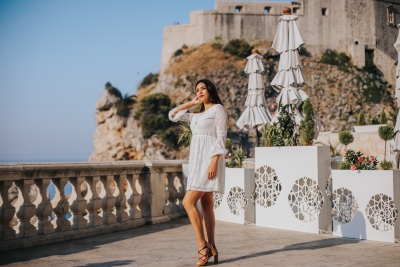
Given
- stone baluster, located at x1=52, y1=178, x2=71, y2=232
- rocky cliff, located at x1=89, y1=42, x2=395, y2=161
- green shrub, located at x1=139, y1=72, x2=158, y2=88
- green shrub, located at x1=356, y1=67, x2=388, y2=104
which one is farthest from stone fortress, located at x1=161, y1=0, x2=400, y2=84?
stone baluster, located at x1=52, y1=178, x2=71, y2=232

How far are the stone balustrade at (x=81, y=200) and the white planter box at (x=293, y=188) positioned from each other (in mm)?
1569

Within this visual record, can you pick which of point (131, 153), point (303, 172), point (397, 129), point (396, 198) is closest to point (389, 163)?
point (396, 198)

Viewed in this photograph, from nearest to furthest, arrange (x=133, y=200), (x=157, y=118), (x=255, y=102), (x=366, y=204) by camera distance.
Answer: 1. (x=366, y=204)
2. (x=133, y=200)
3. (x=255, y=102)
4. (x=157, y=118)

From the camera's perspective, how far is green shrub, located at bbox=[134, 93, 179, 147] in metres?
49.6

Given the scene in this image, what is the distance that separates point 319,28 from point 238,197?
51.1 metres

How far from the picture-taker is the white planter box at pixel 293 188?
7020 millimetres

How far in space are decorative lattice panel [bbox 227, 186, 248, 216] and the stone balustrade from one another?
40.2 inches

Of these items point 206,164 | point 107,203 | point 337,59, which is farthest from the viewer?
point 337,59

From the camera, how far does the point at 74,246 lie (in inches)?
236

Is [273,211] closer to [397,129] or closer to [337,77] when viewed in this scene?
[397,129]

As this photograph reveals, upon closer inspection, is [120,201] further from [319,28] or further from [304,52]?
[319,28]

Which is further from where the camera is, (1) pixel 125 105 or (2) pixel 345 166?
(1) pixel 125 105

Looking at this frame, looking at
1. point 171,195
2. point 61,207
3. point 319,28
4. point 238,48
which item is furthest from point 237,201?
point 319,28

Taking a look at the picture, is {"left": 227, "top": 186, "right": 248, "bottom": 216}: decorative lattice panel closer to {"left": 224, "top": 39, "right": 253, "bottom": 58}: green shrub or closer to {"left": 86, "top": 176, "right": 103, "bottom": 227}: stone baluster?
{"left": 86, "top": 176, "right": 103, "bottom": 227}: stone baluster
